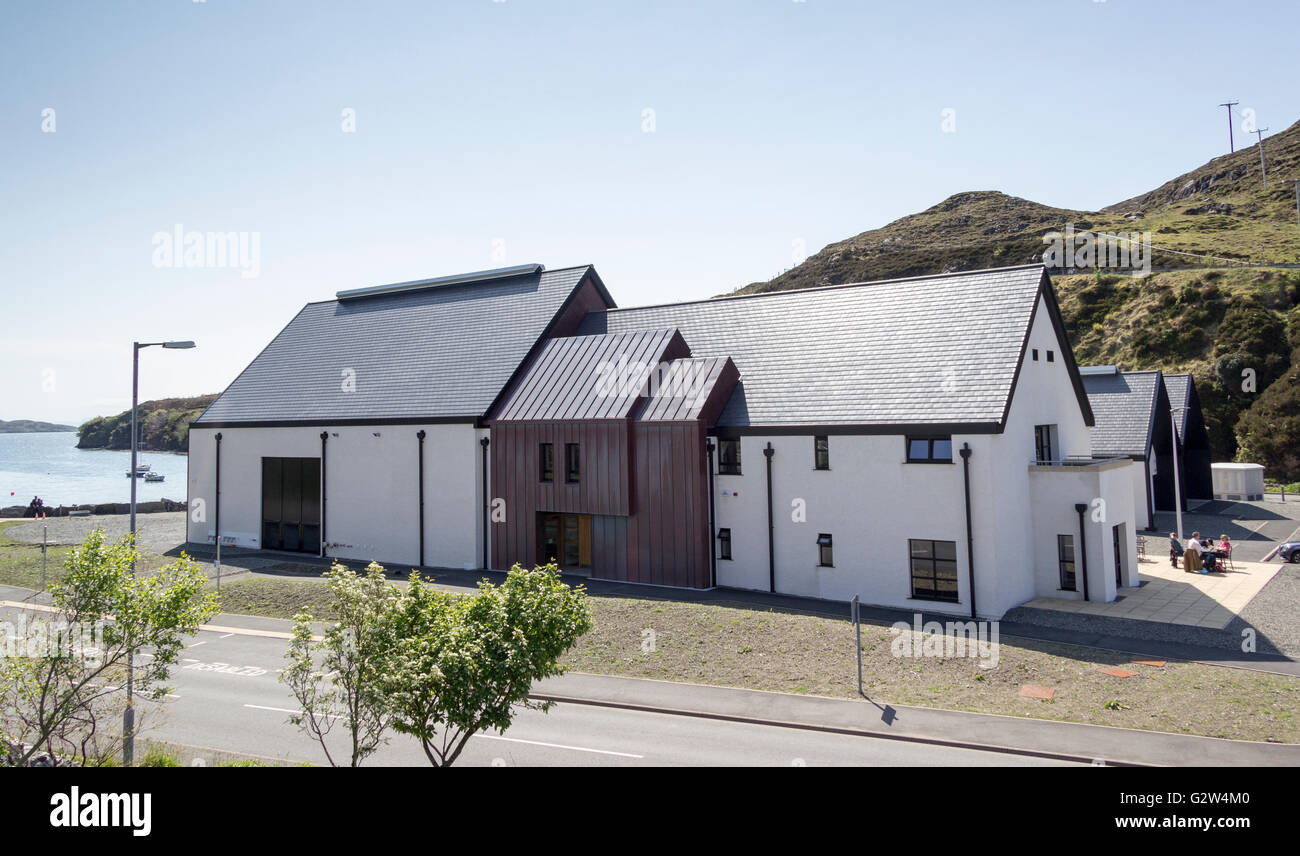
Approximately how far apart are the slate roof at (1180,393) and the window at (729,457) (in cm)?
3615

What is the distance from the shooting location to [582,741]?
15.1 meters

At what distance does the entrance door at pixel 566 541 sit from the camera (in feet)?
104

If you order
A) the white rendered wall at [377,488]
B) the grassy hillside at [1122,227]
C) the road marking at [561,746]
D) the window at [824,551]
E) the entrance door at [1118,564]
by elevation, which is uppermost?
the grassy hillside at [1122,227]

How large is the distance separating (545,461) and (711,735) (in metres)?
17.0

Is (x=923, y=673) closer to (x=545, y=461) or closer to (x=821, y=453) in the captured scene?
(x=821, y=453)

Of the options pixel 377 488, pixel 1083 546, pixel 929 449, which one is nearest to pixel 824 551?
pixel 929 449

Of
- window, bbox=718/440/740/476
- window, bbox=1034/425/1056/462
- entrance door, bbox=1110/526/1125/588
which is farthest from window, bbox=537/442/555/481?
entrance door, bbox=1110/526/1125/588

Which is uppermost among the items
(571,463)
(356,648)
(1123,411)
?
(1123,411)

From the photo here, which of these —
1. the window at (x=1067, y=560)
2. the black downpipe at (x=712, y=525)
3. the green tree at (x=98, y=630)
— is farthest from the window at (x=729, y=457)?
the green tree at (x=98, y=630)

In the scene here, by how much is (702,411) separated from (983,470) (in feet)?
31.2

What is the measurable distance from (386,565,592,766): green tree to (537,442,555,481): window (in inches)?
711

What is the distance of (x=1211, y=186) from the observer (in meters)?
134

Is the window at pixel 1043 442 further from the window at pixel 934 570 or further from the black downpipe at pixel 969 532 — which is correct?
the window at pixel 934 570
